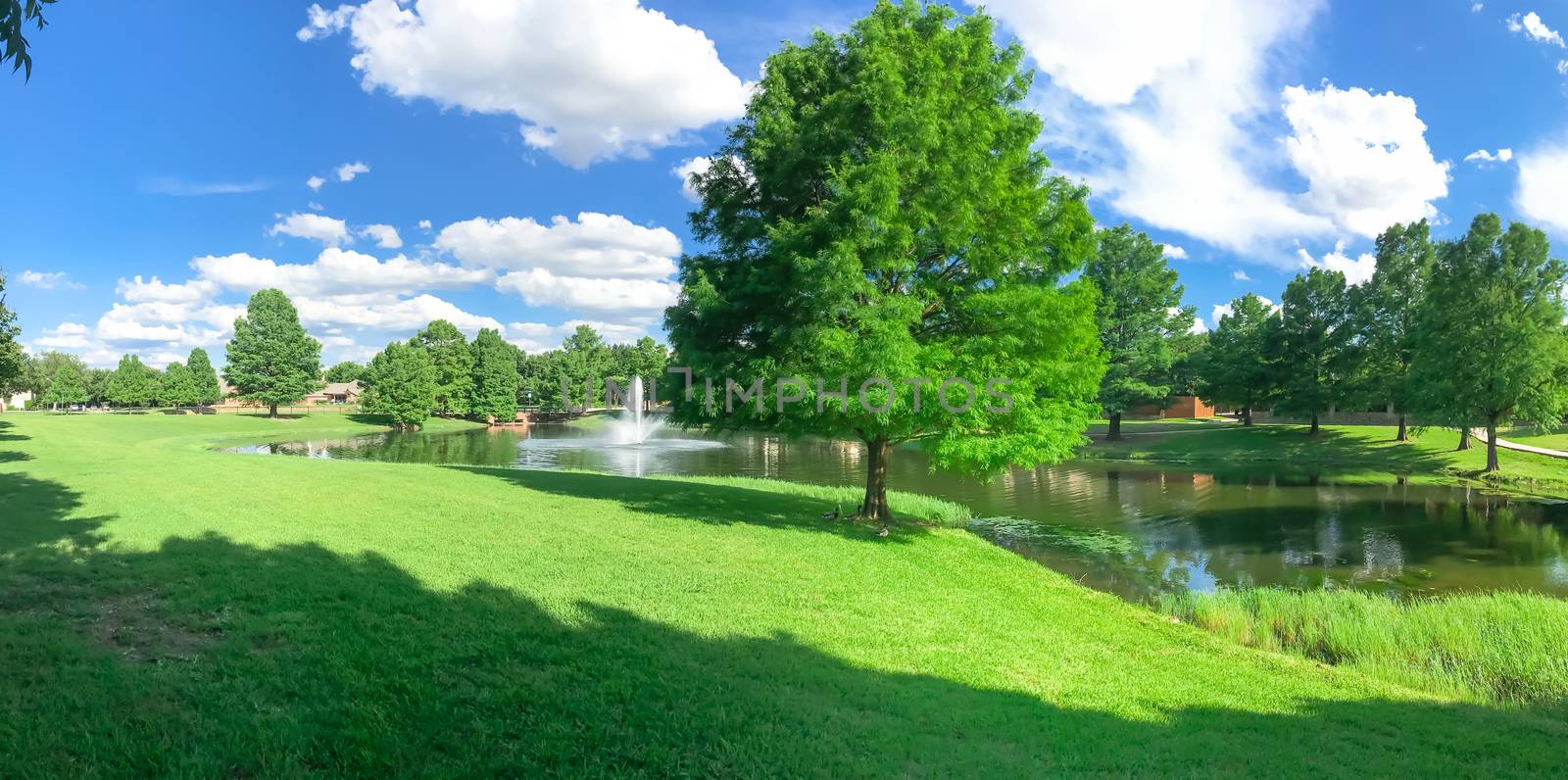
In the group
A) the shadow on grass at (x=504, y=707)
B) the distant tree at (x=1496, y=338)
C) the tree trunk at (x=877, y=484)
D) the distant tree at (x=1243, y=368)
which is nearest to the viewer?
the shadow on grass at (x=504, y=707)

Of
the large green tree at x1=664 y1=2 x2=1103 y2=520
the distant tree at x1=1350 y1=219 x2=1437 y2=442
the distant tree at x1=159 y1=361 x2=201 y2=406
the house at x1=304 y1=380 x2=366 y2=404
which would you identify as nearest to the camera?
the large green tree at x1=664 y1=2 x2=1103 y2=520

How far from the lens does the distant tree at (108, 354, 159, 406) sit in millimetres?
88438

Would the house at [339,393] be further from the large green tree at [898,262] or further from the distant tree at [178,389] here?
the large green tree at [898,262]

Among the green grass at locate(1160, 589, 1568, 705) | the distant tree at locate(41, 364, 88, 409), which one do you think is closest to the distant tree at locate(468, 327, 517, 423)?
the distant tree at locate(41, 364, 88, 409)

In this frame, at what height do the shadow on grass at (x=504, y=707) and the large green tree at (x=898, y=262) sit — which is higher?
the large green tree at (x=898, y=262)

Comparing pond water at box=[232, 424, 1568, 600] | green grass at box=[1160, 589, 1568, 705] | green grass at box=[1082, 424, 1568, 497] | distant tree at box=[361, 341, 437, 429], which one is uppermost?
distant tree at box=[361, 341, 437, 429]

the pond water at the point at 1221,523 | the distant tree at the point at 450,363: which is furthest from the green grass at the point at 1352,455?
the distant tree at the point at 450,363

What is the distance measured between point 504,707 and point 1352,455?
155ft

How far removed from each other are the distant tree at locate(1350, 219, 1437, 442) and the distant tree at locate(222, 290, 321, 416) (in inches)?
3273

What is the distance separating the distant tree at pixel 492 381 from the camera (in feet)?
260

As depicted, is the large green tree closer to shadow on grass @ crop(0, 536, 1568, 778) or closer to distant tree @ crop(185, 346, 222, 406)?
shadow on grass @ crop(0, 536, 1568, 778)

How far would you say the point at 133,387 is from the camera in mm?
88500

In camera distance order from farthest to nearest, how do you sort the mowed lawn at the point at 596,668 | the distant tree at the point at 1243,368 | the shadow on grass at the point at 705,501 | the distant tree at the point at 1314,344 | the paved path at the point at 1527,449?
1. the distant tree at the point at 1243,368
2. the distant tree at the point at 1314,344
3. the paved path at the point at 1527,449
4. the shadow on grass at the point at 705,501
5. the mowed lawn at the point at 596,668

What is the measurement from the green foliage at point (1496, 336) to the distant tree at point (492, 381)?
75.7 m
